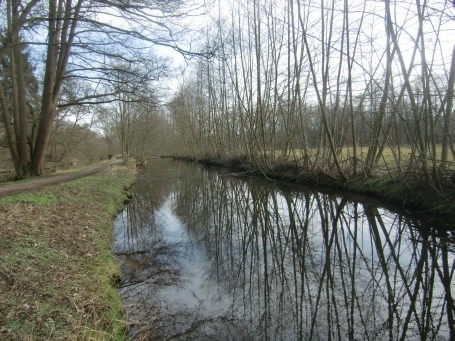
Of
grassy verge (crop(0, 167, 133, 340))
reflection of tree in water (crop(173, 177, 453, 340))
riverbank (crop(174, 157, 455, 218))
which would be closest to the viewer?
grassy verge (crop(0, 167, 133, 340))

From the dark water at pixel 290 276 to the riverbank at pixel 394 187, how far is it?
2.23 feet

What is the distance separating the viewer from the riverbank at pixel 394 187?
6.82 metres

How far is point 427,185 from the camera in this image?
7426 mm

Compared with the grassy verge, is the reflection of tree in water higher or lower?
lower

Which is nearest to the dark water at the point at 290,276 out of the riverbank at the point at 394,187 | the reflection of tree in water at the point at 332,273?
the reflection of tree in water at the point at 332,273

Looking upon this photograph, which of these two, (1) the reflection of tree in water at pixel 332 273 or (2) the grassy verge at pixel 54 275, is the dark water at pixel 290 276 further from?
(2) the grassy verge at pixel 54 275

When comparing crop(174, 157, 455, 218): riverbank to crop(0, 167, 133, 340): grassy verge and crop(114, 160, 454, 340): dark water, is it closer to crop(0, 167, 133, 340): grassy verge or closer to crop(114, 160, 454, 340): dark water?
crop(114, 160, 454, 340): dark water

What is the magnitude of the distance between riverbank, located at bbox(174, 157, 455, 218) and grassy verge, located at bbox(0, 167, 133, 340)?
7.11 m

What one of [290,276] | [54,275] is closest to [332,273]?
[290,276]

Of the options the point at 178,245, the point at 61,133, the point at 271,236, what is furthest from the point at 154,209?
the point at 61,133

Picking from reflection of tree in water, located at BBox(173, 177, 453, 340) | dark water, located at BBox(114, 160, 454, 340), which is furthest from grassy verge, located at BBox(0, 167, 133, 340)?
reflection of tree in water, located at BBox(173, 177, 453, 340)

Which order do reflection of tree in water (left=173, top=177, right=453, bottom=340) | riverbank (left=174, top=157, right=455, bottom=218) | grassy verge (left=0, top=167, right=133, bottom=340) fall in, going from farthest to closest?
riverbank (left=174, top=157, right=455, bottom=218)
reflection of tree in water (left=173, top=177, right=453, bottom=340)
grassy verge (left=0, top=167, right=133, bottom=340)

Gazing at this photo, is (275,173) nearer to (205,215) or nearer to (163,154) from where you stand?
(205,215)

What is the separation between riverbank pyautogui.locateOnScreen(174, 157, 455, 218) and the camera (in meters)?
6.82
